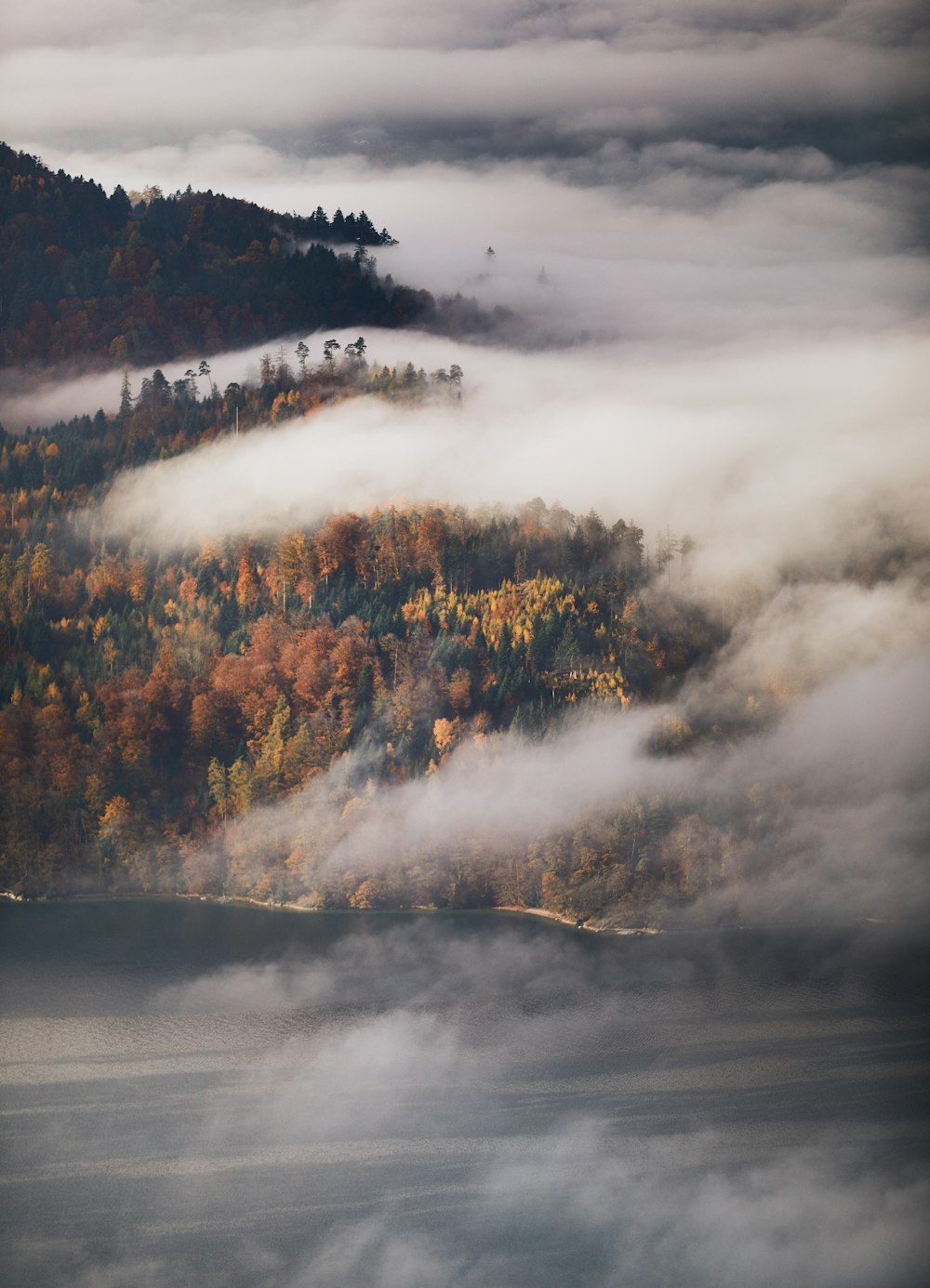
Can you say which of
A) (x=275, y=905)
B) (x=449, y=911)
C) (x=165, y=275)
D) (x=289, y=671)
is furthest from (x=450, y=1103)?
(x=165, y=275)

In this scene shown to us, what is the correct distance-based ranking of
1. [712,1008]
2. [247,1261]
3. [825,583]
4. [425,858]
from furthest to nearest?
[825,583]
[425,858]
[712,1008]
[247,1261]

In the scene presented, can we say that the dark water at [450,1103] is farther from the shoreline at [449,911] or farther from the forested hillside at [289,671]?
the forested hillside at [289,671]

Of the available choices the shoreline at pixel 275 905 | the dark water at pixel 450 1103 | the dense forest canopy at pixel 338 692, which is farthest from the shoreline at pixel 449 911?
the dark water at pixel 450 1103

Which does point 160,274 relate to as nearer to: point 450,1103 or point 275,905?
point 275,905

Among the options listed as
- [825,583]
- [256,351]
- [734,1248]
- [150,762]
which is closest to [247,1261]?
[734,1248]

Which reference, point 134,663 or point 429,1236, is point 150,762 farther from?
point 429,1236

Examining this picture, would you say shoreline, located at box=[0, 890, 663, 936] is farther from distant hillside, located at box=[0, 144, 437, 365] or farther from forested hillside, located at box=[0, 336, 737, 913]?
distant hillside, located at box=[0, 144, 437, 365]
